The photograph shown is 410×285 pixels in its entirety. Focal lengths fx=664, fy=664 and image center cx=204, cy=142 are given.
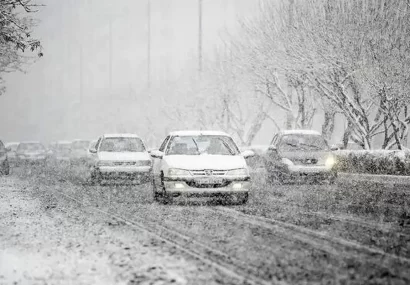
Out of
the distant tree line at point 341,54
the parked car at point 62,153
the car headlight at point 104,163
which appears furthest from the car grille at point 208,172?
the parked car at point 62,153

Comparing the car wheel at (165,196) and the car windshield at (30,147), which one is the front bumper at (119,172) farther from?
the car windshield at (30,147)

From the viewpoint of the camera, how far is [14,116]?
171625 millimetres

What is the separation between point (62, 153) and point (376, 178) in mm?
26774

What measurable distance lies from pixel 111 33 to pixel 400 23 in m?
73.1

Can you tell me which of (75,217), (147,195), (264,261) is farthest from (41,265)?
(147,195)

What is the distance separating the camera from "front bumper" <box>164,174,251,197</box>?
13.3 m

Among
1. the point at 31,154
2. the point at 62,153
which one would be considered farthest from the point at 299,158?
the point at 62,153

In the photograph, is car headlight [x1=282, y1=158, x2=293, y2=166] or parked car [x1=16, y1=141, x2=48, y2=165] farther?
parked car [x1=16, y1=141, x2=48, y2=165]

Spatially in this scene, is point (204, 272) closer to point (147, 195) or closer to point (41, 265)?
point (41, 265)

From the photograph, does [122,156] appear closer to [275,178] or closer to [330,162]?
[275,178]

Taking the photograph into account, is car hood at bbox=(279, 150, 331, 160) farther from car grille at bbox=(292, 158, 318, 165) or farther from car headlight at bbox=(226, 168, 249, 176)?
car headlight at bbox=(226, 168, 249, 176)

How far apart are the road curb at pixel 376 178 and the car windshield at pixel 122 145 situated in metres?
7.02

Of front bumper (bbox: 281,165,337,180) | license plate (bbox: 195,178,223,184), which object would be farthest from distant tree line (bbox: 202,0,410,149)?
license plate (bbox: 195,178,223,184)

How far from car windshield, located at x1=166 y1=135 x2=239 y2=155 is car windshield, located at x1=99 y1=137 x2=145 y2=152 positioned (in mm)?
6716
